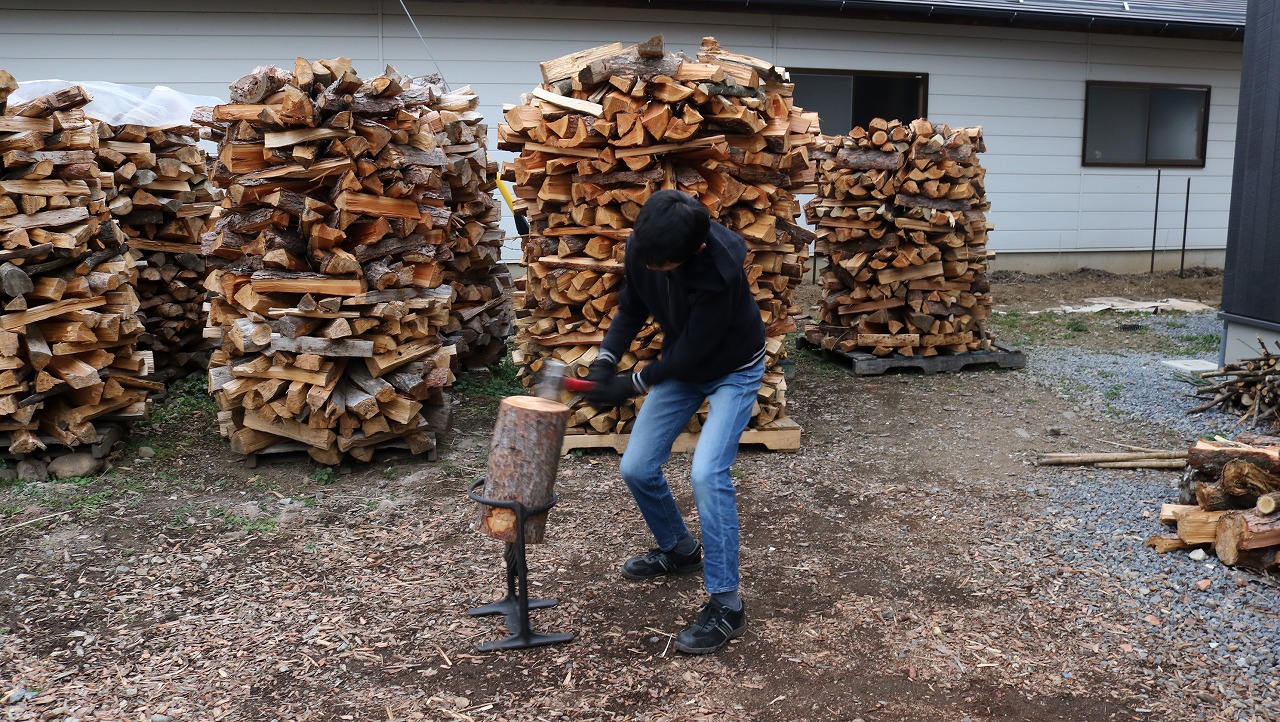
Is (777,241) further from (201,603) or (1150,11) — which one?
(1150,11)

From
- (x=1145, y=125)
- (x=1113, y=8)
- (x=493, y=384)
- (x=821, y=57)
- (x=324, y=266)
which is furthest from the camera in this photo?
(x=1145, y=125)

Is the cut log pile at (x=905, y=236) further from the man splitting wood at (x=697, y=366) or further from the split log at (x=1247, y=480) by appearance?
the man splitting wood at (x=697, y=366)

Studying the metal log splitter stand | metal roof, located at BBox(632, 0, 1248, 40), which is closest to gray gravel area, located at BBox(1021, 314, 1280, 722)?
the metal log splitter stand

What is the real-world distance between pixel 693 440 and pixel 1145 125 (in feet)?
38.6

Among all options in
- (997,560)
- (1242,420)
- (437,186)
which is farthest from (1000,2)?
(997,560)

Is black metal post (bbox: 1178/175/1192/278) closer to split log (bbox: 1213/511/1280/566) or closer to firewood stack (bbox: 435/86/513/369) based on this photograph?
firewood stack (bbox: 435/86/513/369)

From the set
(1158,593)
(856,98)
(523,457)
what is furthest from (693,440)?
(856,98)

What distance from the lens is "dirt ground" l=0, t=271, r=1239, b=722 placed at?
3.41 meters

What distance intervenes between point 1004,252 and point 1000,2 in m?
3.48

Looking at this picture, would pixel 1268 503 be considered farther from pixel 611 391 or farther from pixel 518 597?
pixel 518 597

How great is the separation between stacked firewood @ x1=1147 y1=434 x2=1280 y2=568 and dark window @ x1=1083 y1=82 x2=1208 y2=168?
10.7 meters

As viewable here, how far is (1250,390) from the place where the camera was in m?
6.60

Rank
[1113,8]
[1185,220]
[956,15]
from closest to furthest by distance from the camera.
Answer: [956,15]
[1113,8]
[1185,220]

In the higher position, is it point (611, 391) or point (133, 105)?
point (133, 105)
